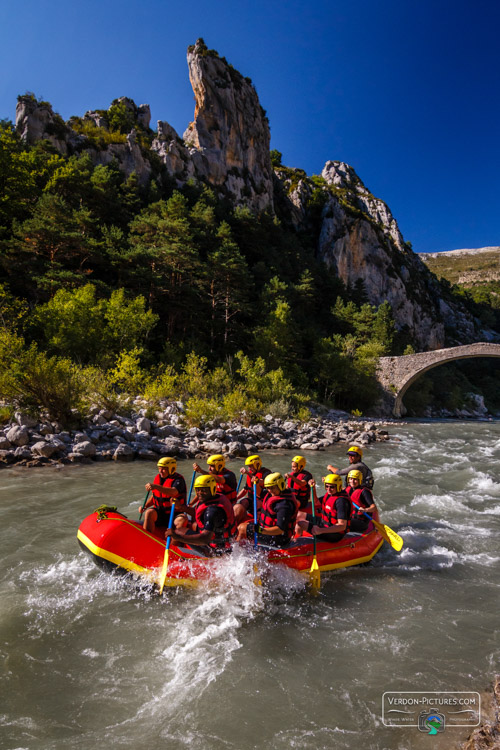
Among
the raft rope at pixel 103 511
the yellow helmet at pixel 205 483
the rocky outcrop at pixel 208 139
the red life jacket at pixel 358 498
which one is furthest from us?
the rocky outcrop at pixel 208 139

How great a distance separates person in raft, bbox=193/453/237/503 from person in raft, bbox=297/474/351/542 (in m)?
1.14

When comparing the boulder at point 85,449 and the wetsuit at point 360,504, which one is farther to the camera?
the boulder at point 85,449

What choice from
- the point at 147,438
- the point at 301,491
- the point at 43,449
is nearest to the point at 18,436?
the point at 43,449

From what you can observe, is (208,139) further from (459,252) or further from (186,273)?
(459,252)

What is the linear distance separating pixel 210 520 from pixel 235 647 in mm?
1398

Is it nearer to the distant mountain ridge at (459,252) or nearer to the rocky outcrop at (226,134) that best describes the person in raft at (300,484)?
the rocky outcrop at (226,134)

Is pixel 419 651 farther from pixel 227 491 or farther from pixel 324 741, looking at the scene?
pixel 227 491

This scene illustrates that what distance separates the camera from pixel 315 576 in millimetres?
4668

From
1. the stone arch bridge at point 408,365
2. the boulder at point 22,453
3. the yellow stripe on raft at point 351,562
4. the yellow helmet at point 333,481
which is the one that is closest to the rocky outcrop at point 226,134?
the stone arch bridge at point 408,365

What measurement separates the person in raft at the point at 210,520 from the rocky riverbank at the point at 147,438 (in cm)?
619

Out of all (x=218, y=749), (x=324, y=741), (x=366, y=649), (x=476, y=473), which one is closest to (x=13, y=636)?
(x=218, y=749)

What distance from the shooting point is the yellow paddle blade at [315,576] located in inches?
183

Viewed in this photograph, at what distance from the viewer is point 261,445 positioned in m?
13.4
